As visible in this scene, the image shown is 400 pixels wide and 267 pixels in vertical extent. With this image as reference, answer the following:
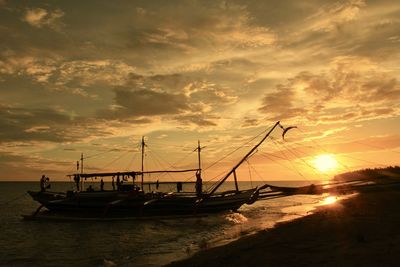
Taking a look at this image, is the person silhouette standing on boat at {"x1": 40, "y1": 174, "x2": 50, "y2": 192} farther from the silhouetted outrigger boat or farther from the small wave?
the small wave

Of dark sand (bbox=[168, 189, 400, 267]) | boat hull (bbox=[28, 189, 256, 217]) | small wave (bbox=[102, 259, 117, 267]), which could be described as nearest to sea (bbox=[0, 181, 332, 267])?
small wave (bbox=[102, 259, 117, 267])

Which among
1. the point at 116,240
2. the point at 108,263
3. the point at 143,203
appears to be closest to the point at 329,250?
the point at 108,263

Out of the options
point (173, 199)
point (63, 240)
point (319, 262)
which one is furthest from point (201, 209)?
point (319, 262)

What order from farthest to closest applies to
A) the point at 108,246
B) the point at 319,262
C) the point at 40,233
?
the point at 40,233 < the point at 108,246 < the point at 319,262

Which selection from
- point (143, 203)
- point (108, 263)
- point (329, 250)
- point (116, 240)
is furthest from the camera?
point (143, 203)

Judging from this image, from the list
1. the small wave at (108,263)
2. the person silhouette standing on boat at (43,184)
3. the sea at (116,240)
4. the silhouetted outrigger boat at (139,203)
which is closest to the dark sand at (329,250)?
the small wave at (108,263)

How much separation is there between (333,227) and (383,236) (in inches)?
219

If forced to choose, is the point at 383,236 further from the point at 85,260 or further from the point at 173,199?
the point at 173,199

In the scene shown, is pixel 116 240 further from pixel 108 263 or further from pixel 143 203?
pixel 143 203

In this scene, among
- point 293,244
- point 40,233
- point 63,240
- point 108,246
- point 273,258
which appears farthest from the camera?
point 40,233

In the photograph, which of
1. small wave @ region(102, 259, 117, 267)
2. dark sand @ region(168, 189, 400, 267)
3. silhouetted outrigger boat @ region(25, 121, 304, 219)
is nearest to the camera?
dark sand @ region(168, 189, 400, 267)

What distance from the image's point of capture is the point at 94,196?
45656mm

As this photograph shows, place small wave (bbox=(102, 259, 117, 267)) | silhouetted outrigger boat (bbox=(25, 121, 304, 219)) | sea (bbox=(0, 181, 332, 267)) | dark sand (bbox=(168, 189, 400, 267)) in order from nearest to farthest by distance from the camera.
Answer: dark sand (bbox=(168, 189, 400, 267))
small wave (bbox=(102, 259, 117, 267))
sea (bbox=(0, 181, 332, 267))
silhouetted outrigger boat (bbox=(25, 121, 304, 219))

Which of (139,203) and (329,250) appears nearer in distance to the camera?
(329,250)
